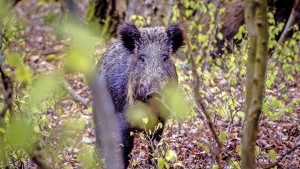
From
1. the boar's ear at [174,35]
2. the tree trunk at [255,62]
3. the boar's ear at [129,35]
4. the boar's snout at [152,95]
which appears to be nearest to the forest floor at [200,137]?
the boar's snout at [152,95]

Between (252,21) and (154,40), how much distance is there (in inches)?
143

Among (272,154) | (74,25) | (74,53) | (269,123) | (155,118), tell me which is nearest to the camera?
(74,25)

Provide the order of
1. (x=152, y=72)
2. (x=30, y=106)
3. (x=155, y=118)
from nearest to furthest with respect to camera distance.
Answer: (x=30, y=106) < (x=152, y=72) < (x=155, y=118)

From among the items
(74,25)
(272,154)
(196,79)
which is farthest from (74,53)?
A: (272,154)

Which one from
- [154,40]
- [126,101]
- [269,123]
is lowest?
[269,123]

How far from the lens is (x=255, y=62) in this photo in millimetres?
2043

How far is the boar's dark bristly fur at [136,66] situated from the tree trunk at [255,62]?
9.08ft

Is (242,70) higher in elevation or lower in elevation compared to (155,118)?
higher

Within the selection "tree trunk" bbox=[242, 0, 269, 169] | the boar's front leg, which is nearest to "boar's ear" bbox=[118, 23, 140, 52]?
the boar's front leg

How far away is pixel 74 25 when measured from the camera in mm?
1354

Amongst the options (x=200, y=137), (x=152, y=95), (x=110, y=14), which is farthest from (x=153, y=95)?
(x=110, y=14)

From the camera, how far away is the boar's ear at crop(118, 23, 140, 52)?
18.5ft

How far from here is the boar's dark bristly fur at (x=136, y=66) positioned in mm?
5122

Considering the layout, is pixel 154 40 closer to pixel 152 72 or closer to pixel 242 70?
pixel 152 72
